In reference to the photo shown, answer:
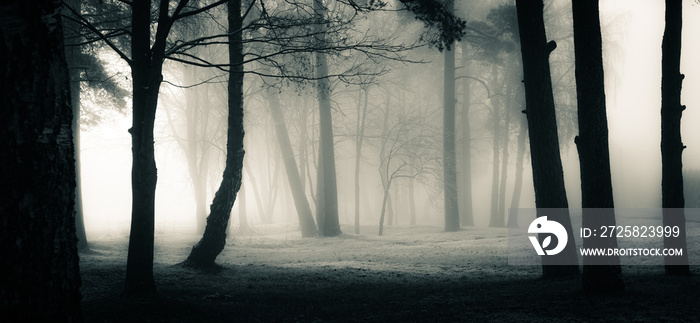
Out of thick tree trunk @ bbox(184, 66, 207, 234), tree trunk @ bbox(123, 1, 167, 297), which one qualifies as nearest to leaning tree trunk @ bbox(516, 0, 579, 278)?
tree trunk @ bbox(123, 1, 167, 297)

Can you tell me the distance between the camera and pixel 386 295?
802 centimetres

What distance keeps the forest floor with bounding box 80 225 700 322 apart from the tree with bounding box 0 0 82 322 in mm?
2904

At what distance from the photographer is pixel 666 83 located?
7953mm

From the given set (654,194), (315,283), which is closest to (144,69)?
(315,283)

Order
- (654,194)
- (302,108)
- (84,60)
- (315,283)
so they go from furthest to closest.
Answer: (654,194)
(302,108)
(84,60)
(315,283)

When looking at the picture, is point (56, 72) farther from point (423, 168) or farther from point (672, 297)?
point (423, 168)

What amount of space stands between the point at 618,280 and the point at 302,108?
21.7 metres

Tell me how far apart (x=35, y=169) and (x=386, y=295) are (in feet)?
19.3

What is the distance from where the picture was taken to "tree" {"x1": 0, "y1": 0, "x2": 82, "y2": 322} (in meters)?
2.89

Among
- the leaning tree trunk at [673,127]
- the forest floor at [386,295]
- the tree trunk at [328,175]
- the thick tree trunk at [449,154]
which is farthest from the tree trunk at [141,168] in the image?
the thick tree trunk at [449,154]

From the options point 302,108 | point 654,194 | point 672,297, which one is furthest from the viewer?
point 654,194

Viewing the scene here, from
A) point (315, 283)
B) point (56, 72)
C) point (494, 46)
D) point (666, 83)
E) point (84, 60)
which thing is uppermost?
point (494, 46)

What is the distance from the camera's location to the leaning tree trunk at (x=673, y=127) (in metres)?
7.93
